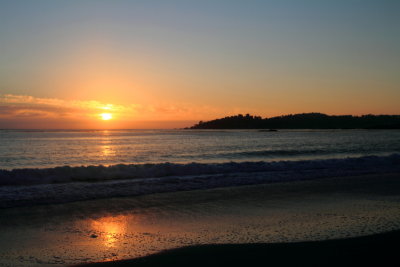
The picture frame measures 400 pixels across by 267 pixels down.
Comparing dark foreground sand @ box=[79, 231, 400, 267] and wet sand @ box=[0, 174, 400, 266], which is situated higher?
dark foreground sand @ box=[79, 231, 400, 267]

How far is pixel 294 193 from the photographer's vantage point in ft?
39.6

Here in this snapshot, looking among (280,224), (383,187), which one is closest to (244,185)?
(383,187)

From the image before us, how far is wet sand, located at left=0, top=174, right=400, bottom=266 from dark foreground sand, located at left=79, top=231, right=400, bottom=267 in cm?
31

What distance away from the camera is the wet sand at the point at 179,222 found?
608cm

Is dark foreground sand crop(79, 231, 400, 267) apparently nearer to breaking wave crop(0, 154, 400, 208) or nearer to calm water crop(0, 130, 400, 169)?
breaking wave crop(0, 154, 400, 208)

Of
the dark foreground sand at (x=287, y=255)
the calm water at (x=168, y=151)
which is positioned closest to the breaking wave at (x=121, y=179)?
the dark foreground sand at (x=287, y=255)

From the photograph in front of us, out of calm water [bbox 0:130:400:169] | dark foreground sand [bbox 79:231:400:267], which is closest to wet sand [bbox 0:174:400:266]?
dark foreground sand [bbox 79:231:400:267]

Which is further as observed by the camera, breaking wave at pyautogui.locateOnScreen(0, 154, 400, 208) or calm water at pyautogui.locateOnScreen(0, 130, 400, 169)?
calm water at pyautogui.locateOnScreen(0, 130, 400, 169)

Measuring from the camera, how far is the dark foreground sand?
5.29 meters

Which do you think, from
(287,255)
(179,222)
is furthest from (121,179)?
(287,255)

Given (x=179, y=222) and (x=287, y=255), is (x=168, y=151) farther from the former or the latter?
(x=287, y=255)

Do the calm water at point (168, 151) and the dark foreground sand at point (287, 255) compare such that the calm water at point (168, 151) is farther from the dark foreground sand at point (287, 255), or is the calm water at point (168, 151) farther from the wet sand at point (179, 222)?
the dark foreground sand at point (287, 255)

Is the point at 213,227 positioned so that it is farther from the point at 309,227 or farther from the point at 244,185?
the point at 244,185

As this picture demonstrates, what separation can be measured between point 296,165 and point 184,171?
25.9 ft
